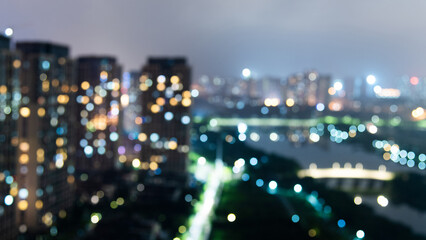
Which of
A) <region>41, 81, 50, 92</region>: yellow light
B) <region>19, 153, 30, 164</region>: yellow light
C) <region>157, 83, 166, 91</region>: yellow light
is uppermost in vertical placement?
<region>41, 81, 50, 92</region>: yellow light

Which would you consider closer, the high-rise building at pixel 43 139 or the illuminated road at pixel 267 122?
the high-rise building at pixel 43 139

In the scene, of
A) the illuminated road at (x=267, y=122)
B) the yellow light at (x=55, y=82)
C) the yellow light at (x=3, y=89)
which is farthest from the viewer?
the illuminated road at (x=267, y=122)

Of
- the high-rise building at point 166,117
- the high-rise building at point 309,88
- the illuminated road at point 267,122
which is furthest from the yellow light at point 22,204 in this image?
the high-rise building at point 309,88

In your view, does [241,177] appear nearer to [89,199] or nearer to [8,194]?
[89,199]

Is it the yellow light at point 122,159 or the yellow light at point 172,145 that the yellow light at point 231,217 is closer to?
the yellow light at point 172,145

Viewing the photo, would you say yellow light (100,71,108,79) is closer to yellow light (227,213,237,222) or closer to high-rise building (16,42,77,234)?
high-rise building (16,42,77,234)

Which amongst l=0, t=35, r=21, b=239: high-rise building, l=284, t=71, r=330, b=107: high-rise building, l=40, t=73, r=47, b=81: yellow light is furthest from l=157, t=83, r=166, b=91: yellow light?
l=284, t=71, r=330, b=107: high-rise building
